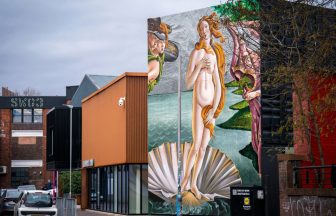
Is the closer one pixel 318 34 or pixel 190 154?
pixel 318 34

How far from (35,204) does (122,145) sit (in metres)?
9.53

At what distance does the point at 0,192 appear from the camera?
130ft

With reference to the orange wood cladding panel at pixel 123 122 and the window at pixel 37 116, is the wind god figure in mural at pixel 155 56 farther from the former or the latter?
the window at pixel 37 116

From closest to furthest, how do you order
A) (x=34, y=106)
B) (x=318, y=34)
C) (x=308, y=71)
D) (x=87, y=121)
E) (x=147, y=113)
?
(x=318, y=34), (x=308, y=71), (x=147, y=113), (x=87, y=121), (x=34, y=106)

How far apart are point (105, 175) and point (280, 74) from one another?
27464 millimetres

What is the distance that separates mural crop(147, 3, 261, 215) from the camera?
30.8 meters

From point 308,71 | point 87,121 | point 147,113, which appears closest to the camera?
point 308,71

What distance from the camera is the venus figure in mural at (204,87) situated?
1264 inches

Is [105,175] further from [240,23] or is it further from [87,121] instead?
[240,23]

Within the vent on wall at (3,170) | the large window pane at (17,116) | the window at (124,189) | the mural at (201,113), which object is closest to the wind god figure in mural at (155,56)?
the mural at (201,113)

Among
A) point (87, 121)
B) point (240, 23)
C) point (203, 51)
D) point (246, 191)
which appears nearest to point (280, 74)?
point (240, 23)

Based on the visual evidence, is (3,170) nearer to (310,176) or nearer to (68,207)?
(68,207)

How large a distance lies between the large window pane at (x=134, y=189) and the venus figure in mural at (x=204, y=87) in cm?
434

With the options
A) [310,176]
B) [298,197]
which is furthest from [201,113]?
[298,197]
